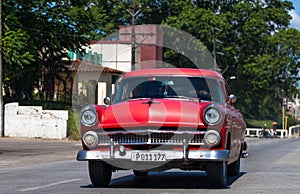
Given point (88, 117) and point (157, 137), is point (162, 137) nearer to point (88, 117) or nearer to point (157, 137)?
point (157, 137)

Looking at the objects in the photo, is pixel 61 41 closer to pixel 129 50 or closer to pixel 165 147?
pixel 129 50

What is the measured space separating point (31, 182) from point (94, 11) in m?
34.6

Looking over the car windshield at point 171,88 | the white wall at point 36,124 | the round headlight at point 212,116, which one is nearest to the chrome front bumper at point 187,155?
the round headlight at point 212,116

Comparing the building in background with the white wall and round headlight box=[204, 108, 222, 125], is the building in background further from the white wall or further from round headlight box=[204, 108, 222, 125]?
round headlight box=[204, 108, 222, 125]

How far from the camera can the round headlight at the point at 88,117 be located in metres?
11.4

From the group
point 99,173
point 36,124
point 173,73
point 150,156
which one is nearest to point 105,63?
point 36,124

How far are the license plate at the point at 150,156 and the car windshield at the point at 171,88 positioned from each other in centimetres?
164

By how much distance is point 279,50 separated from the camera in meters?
78.1

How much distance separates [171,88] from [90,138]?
75.8 inches

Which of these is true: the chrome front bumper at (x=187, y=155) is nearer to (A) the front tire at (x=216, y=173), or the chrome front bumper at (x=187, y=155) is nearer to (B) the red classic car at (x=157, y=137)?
(B) the red classic car at (x=157, y=137)

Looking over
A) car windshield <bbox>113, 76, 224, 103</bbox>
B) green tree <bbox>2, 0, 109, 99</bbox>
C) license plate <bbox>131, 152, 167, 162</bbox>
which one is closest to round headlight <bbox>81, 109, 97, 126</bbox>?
license plate <bbox>131, 152, 167, 162</bbox>

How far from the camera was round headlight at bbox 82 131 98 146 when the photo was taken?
36.9 ft

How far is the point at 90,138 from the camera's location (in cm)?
1128

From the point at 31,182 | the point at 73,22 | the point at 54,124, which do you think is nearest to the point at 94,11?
the point at 73,22
